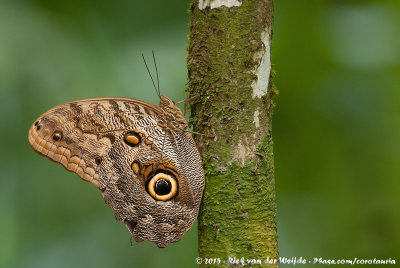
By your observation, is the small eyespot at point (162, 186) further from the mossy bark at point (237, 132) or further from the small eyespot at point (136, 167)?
the mossy bark at point (237, 132)

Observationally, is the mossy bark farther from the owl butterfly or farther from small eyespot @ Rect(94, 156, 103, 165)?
small eyespot @ Rect(94, 156, 103, 165)

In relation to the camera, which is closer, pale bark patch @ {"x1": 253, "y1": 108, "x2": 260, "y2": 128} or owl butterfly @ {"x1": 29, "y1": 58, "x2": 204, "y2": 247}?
pale bark patch @ {"x1": 253, "y1": 108, "x2": 260, "y2": 128}

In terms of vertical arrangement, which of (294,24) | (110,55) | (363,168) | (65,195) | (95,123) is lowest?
(65,195)

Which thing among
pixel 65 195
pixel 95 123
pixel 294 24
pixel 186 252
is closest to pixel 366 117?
pixel 294 24

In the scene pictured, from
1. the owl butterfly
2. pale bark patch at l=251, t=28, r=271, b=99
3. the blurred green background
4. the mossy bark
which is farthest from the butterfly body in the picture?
the blurred green background

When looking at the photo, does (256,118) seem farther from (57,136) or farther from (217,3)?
(57,136)

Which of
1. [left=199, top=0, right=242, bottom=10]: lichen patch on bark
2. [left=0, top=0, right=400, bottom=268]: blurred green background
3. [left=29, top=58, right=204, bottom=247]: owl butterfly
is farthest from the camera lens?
[left=0, top=0, right=400, bottom=268]: blurred green background

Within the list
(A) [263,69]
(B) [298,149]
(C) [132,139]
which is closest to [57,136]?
(C) [132,139]

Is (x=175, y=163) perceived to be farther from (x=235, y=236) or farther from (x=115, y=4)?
(x=115, y=4)
